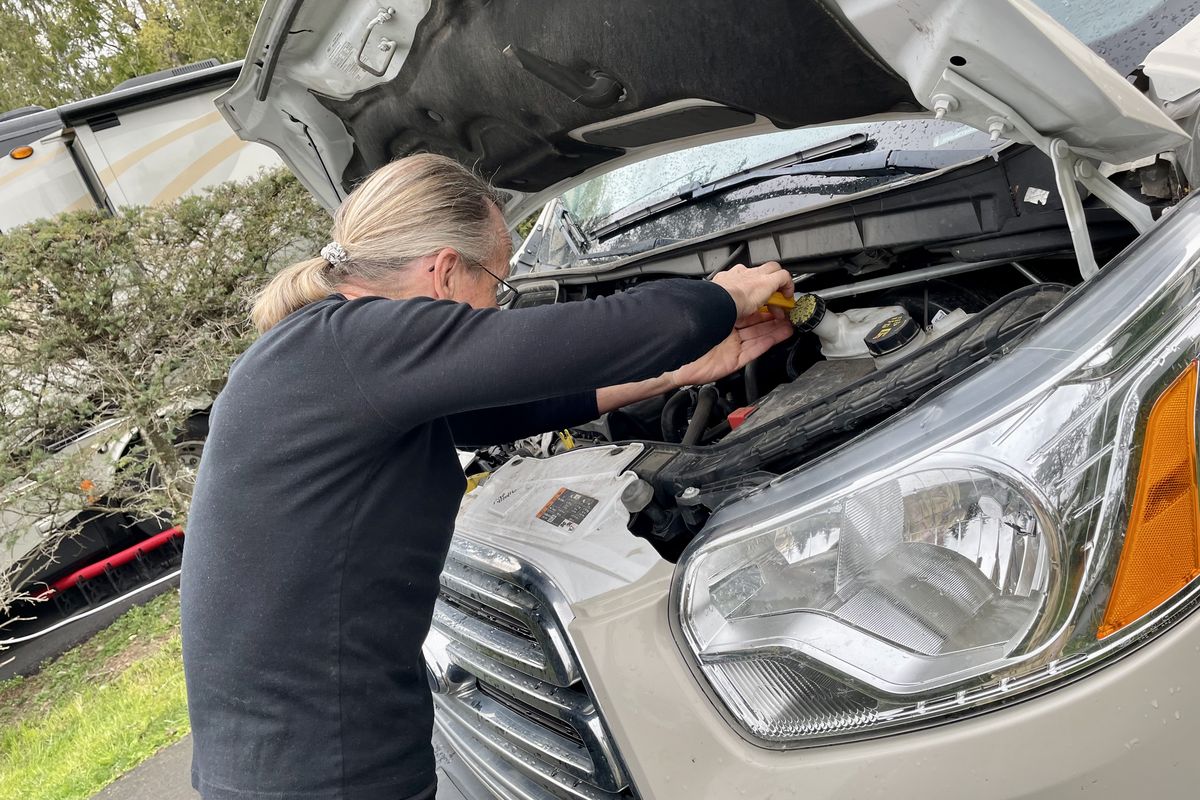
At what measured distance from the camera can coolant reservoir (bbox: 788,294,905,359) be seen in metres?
1.92

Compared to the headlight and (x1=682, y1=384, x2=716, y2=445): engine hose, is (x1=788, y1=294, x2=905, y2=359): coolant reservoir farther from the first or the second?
the headlight

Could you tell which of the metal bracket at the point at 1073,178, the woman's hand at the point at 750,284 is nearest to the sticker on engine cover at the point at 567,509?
the woman's hand at the point at 750,284

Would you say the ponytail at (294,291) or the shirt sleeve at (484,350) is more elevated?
the ponytail at (294,291)

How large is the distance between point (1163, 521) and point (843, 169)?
4.19 ft

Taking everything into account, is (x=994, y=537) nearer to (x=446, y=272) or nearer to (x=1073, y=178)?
(x=1073, y=178)

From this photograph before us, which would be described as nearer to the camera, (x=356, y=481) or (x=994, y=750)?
(x=994, y=750)

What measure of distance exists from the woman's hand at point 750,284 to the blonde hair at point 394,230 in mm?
470

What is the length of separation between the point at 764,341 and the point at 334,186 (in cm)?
127

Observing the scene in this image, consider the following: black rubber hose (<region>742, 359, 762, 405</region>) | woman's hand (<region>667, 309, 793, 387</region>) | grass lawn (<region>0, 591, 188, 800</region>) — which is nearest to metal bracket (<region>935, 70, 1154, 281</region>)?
woman's hand (<region>667, 309, 793, 387</region>)

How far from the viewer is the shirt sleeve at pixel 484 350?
129 cm

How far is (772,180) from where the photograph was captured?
2303 millimetres

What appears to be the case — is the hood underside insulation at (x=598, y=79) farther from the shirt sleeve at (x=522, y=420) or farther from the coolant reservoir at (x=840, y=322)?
the shirt sleeve at (x=522, y=420)

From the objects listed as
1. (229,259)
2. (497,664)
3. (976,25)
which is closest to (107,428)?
(229,259)

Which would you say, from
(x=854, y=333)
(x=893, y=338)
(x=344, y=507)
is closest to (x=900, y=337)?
(x=893, y=338)
